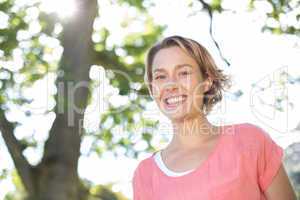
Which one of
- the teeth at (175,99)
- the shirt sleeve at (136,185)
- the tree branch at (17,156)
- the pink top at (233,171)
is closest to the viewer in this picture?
the pink top at (233,171)

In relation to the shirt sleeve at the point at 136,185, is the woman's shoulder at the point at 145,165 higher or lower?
higher

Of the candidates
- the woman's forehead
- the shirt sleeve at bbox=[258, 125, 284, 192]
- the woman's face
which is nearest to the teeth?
the woman's face

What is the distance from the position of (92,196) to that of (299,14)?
2.87 meters

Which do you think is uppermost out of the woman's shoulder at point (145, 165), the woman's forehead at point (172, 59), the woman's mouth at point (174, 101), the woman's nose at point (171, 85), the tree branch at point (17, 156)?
the woman's forehead at point (172, 59)

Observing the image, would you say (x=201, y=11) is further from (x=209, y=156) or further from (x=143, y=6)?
(x=209, y=156)

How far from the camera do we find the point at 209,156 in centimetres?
261

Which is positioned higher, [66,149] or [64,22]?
[64,22]

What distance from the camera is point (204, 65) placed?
2.70m

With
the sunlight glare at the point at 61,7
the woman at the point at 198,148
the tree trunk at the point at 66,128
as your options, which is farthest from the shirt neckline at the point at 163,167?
the sunlight glare at the point at 61,7

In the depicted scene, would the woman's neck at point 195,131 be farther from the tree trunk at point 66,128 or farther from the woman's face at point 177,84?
the tree trunk at point 66,128

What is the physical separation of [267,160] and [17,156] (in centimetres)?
227

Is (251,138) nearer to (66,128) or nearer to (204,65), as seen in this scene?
(204,65)

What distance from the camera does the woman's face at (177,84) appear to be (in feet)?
8.58

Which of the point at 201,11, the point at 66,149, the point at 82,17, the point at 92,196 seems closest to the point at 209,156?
the point at 66,149
